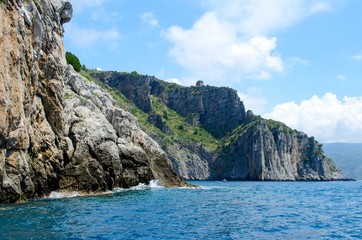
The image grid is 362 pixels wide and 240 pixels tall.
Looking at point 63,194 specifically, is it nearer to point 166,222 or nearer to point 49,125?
point 49,125

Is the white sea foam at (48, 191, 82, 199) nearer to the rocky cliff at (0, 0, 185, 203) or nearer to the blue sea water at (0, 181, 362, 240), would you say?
the rocky cliff at (0, 0, 185, 203)

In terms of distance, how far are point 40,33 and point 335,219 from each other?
34712 millimetres

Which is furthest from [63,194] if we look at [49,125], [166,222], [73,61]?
[73,61]

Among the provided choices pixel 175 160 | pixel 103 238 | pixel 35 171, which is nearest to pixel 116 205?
pixel 35 171

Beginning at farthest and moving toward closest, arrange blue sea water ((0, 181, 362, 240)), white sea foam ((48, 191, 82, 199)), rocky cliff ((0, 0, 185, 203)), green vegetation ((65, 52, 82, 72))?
green vegetation ((65, 52, 82, 72))
white sea foam ((48, 191, 82, 199))
rocky cliff ((0, 0, 185, 203))
blue sea water ((0, 181, 362, 240))

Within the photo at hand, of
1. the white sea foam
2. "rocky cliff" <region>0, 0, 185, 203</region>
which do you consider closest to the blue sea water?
"rocky cliff" <region>0, 0, 185, 203</region>

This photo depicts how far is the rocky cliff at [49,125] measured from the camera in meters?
35.3

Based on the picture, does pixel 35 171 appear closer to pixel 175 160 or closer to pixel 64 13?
pixel 64 13

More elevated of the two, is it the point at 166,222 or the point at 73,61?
the point at 73,61

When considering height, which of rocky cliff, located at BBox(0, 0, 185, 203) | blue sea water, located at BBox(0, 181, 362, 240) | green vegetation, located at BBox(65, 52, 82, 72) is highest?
green vegetation, located at BBox(65, 52, 82, 72)

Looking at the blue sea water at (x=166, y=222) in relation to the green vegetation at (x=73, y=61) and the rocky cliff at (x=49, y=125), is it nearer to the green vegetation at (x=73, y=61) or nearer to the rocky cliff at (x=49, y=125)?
the rocky cliff at (x=49, y=125)

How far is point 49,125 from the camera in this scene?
1847 inches

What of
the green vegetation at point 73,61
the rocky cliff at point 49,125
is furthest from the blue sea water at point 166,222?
the green vegetation at point 73,61

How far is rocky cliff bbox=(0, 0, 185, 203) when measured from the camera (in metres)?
35.3
